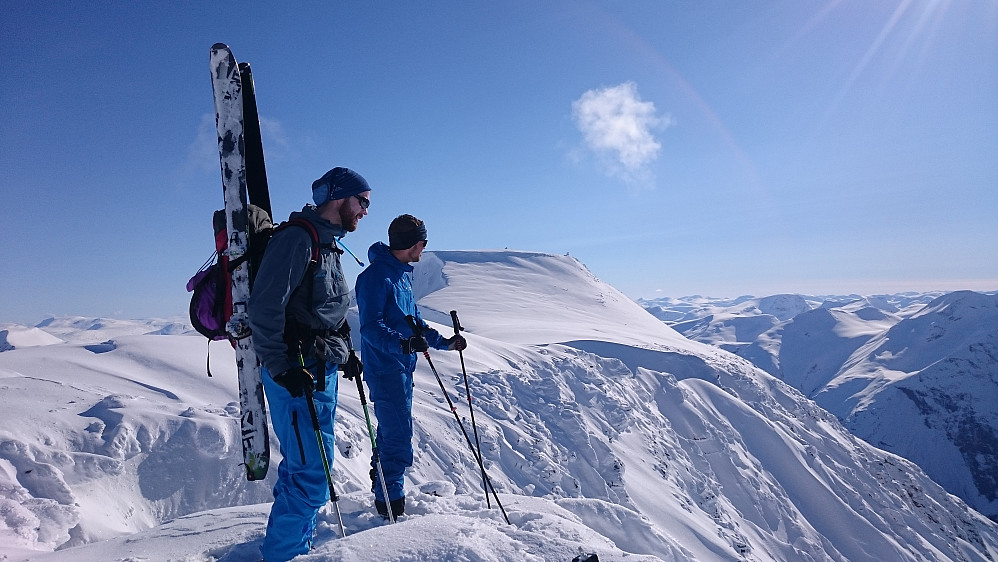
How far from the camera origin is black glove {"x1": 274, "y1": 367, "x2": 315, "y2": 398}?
10.1 ft

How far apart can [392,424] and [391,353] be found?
0.70 meters

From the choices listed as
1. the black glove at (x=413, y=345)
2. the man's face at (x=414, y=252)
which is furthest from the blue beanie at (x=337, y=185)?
the black glove at (x=413, y=345)

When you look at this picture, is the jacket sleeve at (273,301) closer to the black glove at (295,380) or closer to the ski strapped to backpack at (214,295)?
the black glove at (295,380)

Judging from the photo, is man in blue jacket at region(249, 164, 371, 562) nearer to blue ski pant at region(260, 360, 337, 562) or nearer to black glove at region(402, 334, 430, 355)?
blue ski pant at region(260, 360, 337, 562)

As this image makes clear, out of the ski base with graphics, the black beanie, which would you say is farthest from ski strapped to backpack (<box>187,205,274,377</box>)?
the black beanie

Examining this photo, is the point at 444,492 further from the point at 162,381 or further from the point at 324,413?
the point at 162,381

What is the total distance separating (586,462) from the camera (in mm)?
16531

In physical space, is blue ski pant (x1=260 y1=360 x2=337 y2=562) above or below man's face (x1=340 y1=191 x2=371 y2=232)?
below

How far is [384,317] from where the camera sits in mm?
4543

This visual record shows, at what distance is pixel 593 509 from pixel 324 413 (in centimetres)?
381

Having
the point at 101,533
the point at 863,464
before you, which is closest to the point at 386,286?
the point at 101,533

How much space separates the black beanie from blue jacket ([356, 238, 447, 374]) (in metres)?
0.14

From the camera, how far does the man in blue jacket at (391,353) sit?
14.6ft

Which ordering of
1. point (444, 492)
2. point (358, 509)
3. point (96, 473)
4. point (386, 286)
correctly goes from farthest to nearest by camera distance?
point (96, 473)
point (444, 492)
point (358, 509)
point (386, 286)
